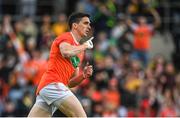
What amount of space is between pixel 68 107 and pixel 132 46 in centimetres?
932

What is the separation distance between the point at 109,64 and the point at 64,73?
782 cm

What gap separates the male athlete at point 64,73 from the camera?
448 inches

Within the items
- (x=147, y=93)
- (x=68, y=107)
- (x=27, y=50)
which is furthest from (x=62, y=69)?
(x=27, y=50)

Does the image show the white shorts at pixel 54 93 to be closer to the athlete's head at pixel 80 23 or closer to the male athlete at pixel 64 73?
the male athlete at pixel 64 73

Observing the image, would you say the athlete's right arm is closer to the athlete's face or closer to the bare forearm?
the bare forearm

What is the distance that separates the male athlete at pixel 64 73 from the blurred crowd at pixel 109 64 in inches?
241

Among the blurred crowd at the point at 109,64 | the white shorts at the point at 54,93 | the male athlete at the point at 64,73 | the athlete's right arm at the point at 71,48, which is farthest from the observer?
the blurred crowd at the point at 109,64

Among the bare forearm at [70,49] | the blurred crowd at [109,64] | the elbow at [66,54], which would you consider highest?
the bare forearm at [70,49]

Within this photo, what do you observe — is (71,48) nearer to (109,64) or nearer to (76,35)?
(76,35)

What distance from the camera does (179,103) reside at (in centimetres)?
1894

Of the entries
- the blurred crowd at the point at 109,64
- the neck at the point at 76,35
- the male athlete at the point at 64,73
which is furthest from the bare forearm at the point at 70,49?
the blurred crowd at the point at 109,64

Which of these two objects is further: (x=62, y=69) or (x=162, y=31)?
(x=162, y=31)

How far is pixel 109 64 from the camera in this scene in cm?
1939

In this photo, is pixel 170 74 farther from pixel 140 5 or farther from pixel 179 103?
pixel 140 5
